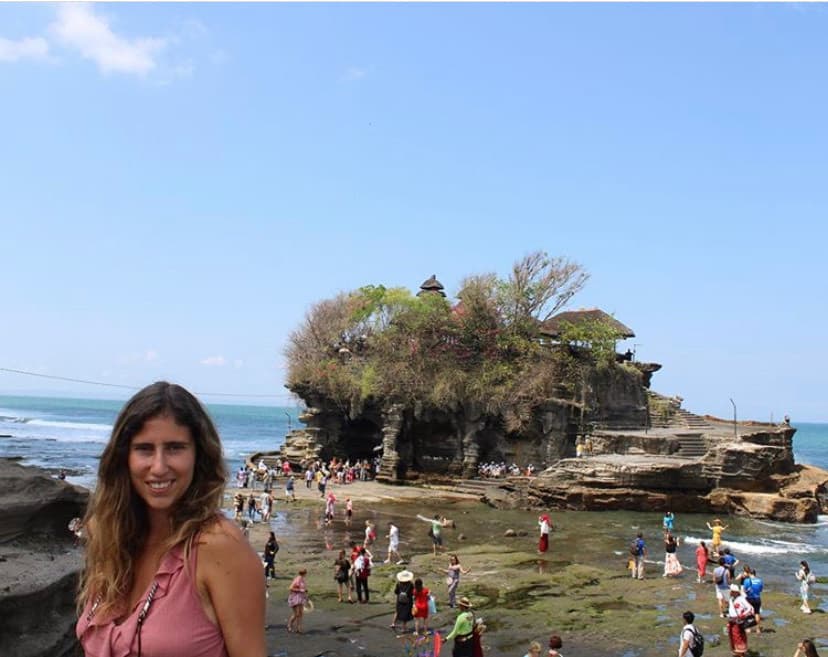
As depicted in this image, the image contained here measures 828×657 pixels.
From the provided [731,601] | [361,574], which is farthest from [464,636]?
[361,574]

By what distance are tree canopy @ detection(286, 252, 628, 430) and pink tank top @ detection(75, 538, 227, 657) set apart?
39647 millimetres

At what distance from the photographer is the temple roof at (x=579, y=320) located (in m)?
44.8

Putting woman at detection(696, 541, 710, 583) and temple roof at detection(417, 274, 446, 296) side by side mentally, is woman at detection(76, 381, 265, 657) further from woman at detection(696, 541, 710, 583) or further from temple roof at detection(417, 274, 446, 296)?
temple roof at detection(417, 274, 446, 296)

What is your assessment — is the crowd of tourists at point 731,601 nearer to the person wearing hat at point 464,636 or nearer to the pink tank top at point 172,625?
the person wearing hat at point 464,636

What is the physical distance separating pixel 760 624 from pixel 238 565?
15817 millimetres

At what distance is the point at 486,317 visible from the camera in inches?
1750

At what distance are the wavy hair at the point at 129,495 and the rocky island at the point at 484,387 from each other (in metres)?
35.0

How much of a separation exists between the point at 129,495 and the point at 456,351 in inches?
1649

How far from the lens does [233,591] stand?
6.28 feet

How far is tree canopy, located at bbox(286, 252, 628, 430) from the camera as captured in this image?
4194 centimetres

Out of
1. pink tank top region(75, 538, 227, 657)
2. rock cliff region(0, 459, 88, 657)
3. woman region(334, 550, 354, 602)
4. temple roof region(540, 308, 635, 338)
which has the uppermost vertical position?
temple roof region(540, 308, 635, 338)

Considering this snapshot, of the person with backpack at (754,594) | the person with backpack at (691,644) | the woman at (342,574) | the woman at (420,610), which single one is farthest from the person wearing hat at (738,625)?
the woman at (342,574)

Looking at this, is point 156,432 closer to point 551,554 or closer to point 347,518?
point 551,554

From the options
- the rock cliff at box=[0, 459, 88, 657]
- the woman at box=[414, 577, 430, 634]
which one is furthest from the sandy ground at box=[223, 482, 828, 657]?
the rock cliff at box=[0, 459, 88, 657]
